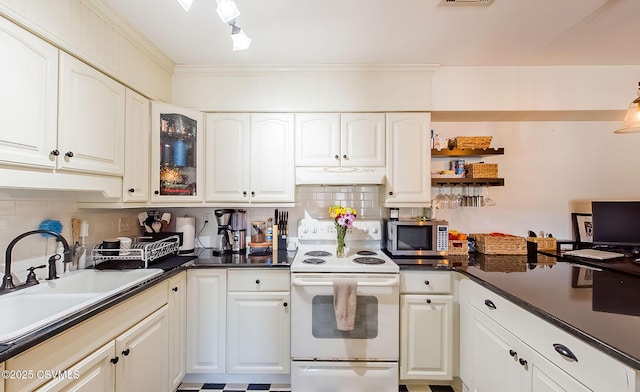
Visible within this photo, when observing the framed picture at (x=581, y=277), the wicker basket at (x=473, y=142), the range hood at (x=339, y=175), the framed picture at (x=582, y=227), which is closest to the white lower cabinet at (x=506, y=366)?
the framed picture at (x=581, y=277)

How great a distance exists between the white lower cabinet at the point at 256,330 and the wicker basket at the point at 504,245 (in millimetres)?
1651

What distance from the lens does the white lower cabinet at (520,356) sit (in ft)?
3.14

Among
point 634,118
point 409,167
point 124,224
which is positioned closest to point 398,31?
point 409,167

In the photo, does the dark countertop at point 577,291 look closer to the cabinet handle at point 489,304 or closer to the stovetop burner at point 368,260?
the cabinet handle at point 489,304

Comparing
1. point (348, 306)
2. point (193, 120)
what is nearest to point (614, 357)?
point (348, 306)

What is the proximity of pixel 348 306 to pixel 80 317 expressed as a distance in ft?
4.64

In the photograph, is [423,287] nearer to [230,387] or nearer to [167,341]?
[230,387]

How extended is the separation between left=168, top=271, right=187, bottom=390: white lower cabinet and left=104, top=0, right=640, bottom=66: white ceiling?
164 centimetres

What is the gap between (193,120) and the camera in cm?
224

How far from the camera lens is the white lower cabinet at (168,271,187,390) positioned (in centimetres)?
182

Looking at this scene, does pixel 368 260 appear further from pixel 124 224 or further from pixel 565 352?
pixel 124 224

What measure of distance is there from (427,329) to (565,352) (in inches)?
38.9

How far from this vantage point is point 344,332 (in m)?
1.94

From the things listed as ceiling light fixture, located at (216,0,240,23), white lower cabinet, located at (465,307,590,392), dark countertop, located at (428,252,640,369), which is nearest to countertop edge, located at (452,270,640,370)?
dark countertop, located at (428,252,640,369)
